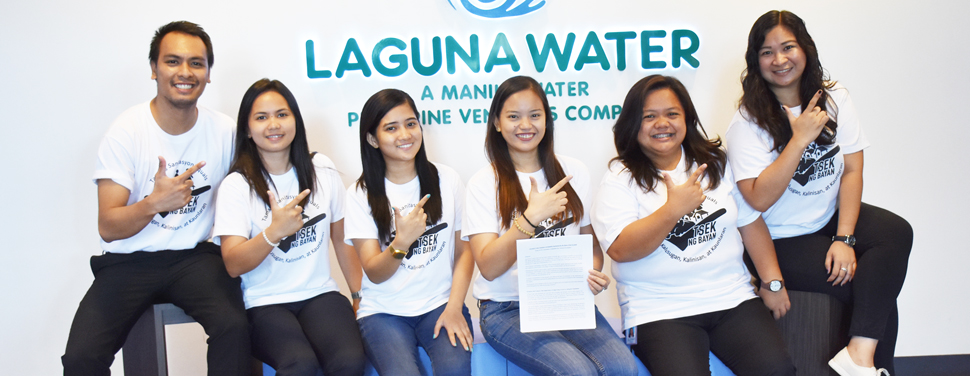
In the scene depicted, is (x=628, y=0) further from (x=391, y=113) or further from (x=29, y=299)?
(x=29, y=299)

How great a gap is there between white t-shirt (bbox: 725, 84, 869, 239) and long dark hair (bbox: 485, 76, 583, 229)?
76 centimetres

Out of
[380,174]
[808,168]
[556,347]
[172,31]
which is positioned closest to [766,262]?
[808,168]

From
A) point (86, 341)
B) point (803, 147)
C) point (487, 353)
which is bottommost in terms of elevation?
point (487, 353)

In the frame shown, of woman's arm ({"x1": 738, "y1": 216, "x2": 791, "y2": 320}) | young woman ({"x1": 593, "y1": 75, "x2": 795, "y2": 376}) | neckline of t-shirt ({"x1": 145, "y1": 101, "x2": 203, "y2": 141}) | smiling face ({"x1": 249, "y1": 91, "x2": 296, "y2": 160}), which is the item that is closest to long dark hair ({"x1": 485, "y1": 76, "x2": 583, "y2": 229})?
young woman ({"x1": 593, "y1": 75, "x2": 795, "y2": 376})

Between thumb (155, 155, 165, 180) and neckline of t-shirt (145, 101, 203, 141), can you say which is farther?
neckline of t-shirt (145, 101, 203, 141)

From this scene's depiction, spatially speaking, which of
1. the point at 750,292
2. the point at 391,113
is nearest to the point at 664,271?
the point at 750,292

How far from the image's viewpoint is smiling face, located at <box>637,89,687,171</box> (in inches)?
97.7

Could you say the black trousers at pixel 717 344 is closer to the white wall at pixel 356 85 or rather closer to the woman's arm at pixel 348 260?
the woman's arm at pixel 348 260

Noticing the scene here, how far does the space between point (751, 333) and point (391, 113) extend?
5.42 ft

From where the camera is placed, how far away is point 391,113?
8.52 ft

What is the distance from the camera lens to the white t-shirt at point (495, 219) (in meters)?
2.46

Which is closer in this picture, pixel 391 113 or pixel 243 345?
pixel 243 345

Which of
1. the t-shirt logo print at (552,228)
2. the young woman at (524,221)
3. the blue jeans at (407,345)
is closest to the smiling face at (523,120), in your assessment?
the young woman at (524,221)

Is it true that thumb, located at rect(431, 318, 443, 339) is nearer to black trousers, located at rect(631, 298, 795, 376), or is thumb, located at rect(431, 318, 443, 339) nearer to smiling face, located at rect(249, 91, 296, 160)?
black trousers, located at rect(631, 298, 795, 376)
